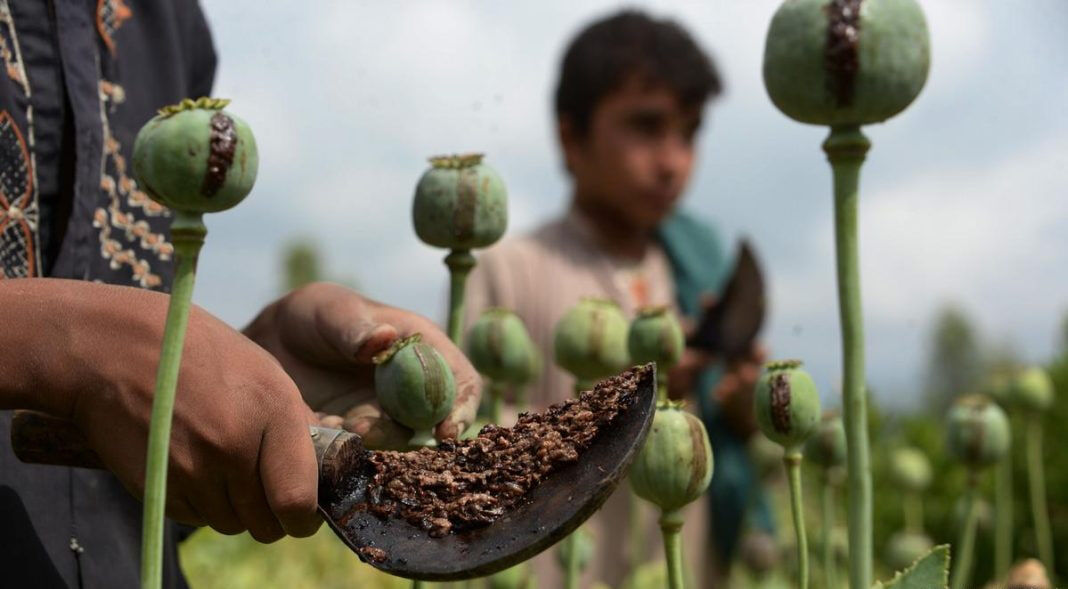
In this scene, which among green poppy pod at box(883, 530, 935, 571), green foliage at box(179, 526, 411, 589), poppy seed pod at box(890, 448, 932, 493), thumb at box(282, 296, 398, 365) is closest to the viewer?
thumb at box(282, 296, 398, 365)

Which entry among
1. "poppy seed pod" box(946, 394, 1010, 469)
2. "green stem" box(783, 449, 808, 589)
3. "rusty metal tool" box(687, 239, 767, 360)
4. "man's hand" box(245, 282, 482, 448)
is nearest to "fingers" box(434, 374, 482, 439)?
"man's hand" box(245, 282, 482, 448)

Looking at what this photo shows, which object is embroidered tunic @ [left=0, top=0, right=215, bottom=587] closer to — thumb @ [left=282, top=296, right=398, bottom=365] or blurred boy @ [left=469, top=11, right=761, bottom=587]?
thumb @ [left=282, top=296, right=398, bottom=365]

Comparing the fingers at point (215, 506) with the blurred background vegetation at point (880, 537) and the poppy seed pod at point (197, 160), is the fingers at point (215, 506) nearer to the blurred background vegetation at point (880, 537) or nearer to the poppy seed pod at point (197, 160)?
the poppy seed pod at point (197, 160)

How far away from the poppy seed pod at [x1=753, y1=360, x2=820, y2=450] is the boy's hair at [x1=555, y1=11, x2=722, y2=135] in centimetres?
177

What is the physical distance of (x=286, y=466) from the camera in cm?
60

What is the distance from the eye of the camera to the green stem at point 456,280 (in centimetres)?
82

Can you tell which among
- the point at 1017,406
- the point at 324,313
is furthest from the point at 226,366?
the point at 1017,406

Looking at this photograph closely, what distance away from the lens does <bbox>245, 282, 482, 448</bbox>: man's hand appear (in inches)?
31.3

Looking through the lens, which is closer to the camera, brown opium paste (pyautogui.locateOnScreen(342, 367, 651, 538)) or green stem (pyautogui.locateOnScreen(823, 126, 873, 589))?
green stem (pyautogui.locateOnScreen(823, 126, 873, 589))

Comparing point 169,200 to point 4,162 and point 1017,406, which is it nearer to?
point 4,162

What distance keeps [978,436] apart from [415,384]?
658 millimetres

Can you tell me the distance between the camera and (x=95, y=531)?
2.83 feet

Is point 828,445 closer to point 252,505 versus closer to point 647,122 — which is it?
point 252,505

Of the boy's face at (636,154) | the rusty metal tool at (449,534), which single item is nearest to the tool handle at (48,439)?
the rusty metal tool at (449,534)
